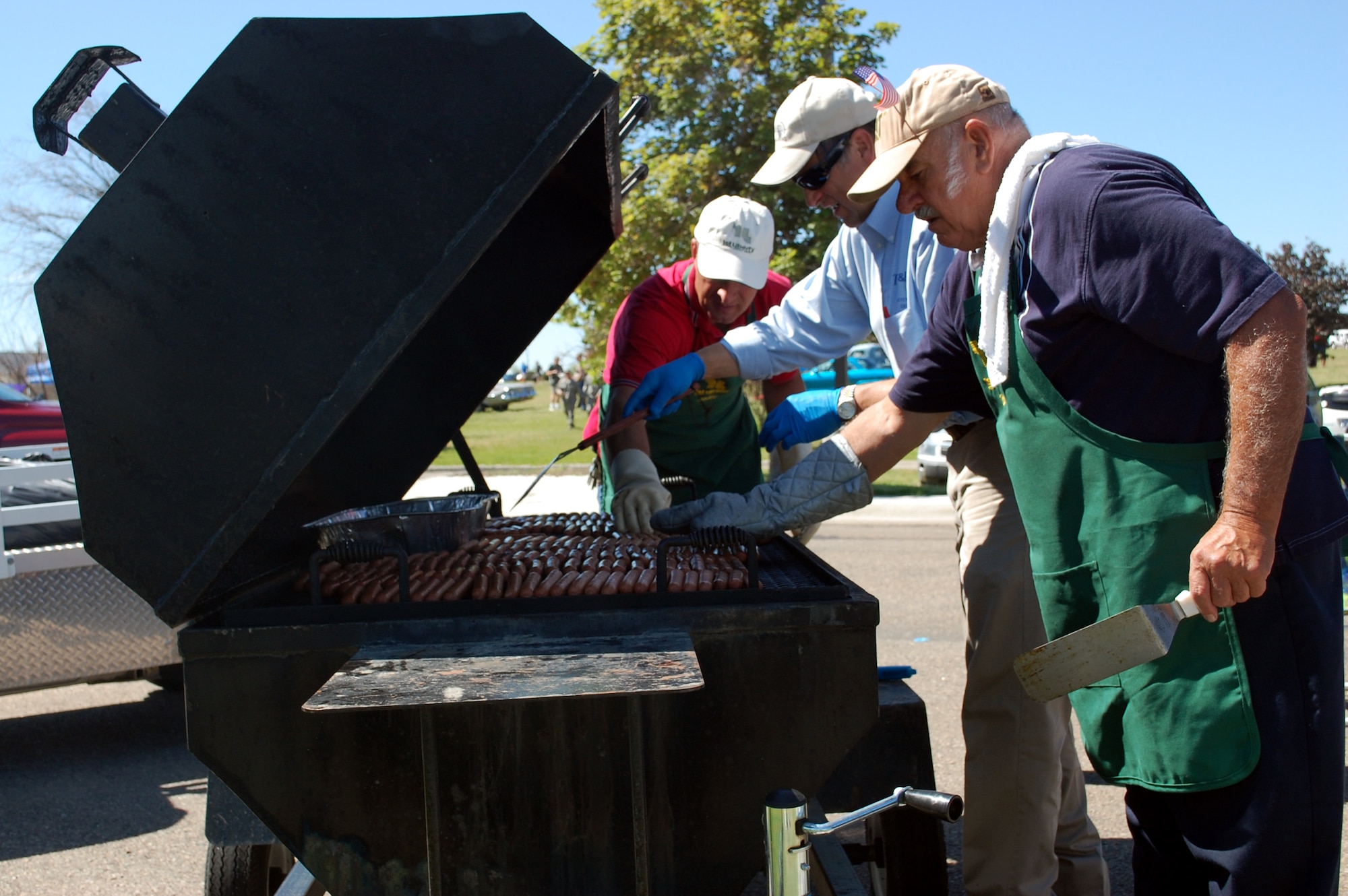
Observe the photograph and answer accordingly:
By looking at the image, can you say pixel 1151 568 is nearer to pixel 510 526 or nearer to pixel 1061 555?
pixel 1061 555

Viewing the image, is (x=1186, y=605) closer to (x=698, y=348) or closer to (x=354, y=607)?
(x=354, y=607)

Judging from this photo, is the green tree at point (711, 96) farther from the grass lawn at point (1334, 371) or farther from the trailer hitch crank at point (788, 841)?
the grass lawn at point (1334, 371)

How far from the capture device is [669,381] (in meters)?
3.41

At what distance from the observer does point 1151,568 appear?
177 cm

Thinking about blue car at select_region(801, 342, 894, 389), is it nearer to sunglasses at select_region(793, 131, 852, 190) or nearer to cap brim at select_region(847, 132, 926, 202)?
sunglasses at select_region(793, 131, 852, 190)

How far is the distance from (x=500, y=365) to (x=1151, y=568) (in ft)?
7.57

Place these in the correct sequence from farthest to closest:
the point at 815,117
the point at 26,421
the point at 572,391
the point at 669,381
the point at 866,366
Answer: the point at 572,391 → the point at 866,366 → the point at 26,421 → the point at 669,381 → the point at 815,117

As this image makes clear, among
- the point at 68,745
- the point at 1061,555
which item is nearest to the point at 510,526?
the point at 1061,555

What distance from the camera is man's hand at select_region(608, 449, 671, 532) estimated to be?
3350mm

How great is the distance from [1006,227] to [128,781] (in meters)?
4.02

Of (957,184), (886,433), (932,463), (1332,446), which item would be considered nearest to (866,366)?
(932,463)

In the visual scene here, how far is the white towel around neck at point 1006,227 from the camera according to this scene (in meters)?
1.88

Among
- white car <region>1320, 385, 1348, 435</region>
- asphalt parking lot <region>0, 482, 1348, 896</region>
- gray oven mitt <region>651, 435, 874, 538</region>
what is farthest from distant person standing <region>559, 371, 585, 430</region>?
gray oven mitt <region>651, 435, 874, 538</region>

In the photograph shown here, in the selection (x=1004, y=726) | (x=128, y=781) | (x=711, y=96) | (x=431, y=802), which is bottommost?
(x=128, y=781)
